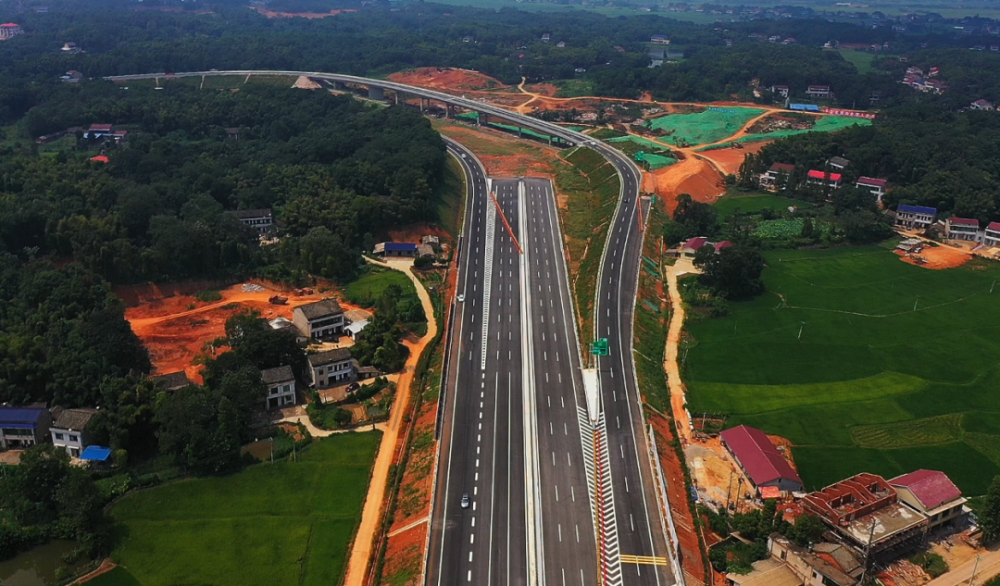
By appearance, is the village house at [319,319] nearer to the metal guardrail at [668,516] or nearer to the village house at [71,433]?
the village house at [71,433]

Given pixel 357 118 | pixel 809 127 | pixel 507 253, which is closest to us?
pixel 507 253

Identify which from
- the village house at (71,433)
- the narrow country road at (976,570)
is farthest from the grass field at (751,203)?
the village house at (71,433)

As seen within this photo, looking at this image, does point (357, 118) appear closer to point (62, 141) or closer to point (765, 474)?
point (62, 141)

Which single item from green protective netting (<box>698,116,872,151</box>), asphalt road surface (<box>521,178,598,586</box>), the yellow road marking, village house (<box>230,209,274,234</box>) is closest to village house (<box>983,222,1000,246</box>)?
green protective netting (<box>698,116,872,151</box>)

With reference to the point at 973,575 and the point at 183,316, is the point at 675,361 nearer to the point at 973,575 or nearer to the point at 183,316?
the point at 973,575

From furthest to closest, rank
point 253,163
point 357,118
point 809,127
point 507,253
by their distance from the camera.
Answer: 1. point 809,127
2. point 357,118
3. point 253,163
4. point 507,253

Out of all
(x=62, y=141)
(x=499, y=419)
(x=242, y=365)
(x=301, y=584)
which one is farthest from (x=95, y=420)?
(x=62, y=141)
